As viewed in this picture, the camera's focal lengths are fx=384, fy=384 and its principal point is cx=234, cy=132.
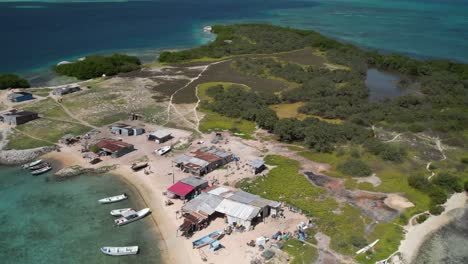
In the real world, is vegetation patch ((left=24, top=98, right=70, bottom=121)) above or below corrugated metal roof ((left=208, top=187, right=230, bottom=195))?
above

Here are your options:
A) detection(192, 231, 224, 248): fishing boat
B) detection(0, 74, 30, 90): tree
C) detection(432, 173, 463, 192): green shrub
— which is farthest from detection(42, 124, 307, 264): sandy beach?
detection(0, 74, 30, 90): tree

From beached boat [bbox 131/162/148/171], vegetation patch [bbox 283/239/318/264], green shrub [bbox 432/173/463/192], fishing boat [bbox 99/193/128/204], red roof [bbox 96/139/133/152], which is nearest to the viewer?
vegetation patch [bbox 283/239/318/264]

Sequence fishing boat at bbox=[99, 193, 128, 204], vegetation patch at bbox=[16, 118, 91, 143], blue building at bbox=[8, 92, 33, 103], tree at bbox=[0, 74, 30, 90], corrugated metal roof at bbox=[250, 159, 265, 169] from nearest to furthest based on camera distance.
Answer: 1. fishing boat at bbox=[99, 193, 128, 204]
2. corrugated metal roof at bbox=[250, 159, 265, 169]
3. vegetation patch at bbox=[16, 118, 91, 143]
4. blue building at bbox=[8, 92, 33, 103]
5. tree at bbox=[0, 74, 30, 90]

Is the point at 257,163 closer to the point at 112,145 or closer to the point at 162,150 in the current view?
the point at 162,150

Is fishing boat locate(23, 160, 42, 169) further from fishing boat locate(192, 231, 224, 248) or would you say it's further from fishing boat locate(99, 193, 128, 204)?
fishing boat locate(192, 231, 224, 248)

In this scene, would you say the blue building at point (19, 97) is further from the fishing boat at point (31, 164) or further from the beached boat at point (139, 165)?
the beached boat at point (139, 165)

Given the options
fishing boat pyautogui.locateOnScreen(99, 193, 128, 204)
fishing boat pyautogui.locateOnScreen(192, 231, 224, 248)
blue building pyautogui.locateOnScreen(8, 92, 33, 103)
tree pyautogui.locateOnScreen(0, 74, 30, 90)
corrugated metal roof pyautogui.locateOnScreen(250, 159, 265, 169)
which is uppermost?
tree pyautogui.locateOnScreen(0, 74, 30, 90)
